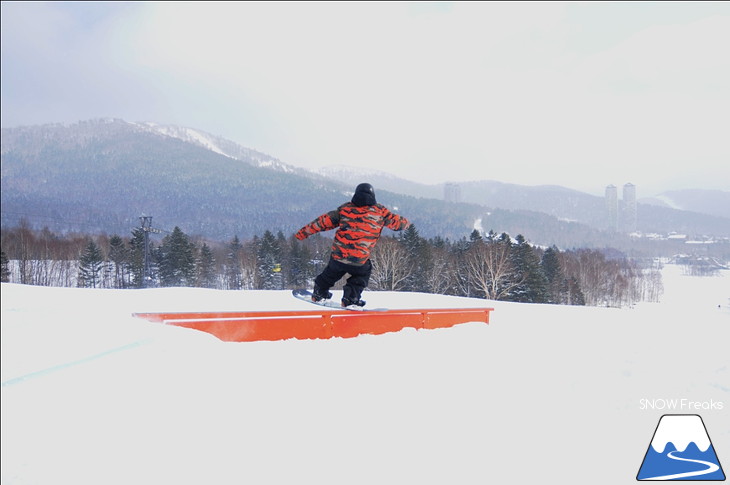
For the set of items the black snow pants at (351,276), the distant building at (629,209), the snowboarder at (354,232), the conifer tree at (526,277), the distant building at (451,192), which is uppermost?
the distant building at (451,192)

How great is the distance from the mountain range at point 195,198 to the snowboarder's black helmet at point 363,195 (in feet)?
1.73

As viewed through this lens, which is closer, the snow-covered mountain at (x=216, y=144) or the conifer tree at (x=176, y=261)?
the conifer tree at (x=176, y=261)

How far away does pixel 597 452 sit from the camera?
2451 millimetres

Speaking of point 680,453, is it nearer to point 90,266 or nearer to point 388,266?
point 388,266

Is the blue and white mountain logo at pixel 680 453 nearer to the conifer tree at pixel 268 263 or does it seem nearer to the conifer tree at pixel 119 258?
the conifer tree at pixel 268 263

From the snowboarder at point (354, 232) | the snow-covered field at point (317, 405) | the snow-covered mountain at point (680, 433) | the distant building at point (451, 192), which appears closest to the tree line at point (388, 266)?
the distant building at point (451, 192)

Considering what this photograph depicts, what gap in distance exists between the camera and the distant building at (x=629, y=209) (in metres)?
13.4

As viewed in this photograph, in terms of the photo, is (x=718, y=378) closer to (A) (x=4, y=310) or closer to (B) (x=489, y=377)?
(B) (x=489, y=377)

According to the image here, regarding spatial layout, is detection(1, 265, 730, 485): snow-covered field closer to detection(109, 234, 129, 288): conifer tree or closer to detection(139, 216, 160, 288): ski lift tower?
detection(139, 216, 160, 288): ski lift tower

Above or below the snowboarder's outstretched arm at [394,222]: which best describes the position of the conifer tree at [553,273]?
below

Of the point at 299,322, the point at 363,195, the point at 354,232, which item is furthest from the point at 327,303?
the point at 363,195

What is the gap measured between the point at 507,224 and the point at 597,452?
45.3 m

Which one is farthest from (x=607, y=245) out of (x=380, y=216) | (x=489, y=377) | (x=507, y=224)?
(x=507, y=224)

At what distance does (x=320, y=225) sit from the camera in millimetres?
5094
